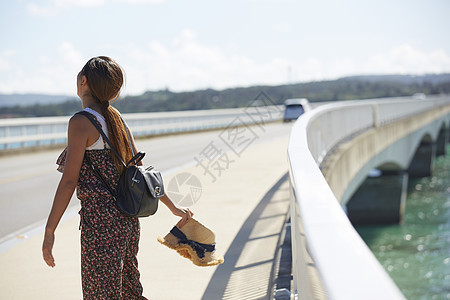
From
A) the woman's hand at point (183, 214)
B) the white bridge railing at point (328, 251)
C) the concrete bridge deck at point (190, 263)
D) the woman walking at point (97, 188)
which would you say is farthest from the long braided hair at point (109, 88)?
the concrete bridge deck at point (190, 263)

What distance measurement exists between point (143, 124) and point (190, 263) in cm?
2432

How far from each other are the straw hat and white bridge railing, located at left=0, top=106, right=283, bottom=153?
17.3 m

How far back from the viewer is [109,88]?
3223 millimetres

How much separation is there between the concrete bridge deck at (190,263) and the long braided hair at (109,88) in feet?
5.62

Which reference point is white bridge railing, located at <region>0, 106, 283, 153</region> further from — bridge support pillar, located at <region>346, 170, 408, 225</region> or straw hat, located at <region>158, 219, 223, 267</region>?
straw hat, located at <region>158, 219, 223, 267</region>

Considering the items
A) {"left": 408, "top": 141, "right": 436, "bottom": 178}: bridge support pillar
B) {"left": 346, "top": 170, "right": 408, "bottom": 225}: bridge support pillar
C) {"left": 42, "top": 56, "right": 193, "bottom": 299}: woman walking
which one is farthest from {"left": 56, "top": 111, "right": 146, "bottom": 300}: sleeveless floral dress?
{"left": 408, "top": 141, "right": 436, "bottom": 178}: bridge support pillar

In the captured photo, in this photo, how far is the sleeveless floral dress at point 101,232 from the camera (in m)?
3.15

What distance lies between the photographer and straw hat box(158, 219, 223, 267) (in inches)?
148

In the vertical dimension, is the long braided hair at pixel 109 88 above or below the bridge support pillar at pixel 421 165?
above

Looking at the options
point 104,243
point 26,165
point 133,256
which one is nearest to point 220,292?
point 133,256

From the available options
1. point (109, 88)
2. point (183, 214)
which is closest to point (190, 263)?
point (183, 214)

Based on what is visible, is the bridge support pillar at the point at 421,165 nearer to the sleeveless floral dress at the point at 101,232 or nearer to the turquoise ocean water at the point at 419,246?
the turquoise ocean water at the point at 419,246

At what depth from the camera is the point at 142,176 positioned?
318cm

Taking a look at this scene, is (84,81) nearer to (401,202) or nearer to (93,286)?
(93,286)
